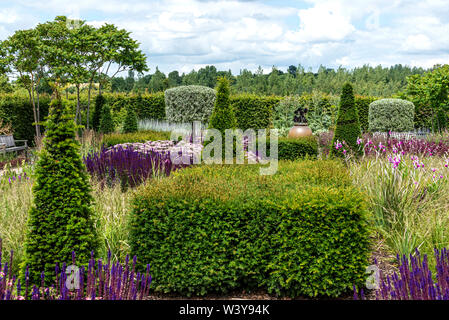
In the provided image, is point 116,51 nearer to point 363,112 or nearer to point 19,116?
point 19,116

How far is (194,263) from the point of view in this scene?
14.3 ft

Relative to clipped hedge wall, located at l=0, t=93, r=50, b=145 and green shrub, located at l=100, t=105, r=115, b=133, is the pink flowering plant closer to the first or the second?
green shrub, located at l=100, t=105, r=115, b=133

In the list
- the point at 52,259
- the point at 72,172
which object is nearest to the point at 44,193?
the point at 72,172

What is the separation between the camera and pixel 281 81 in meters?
35.1

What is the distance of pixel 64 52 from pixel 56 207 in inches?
556

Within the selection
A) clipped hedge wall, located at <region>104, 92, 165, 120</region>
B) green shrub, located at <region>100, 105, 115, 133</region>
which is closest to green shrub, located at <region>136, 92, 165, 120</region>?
clipped hedge wall, located at <region>104, 92, 165, 120</region>

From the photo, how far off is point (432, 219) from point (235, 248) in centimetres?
261

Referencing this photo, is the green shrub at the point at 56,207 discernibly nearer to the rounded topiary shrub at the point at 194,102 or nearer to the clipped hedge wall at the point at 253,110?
the rounded topiary shrub at the point at 194,102

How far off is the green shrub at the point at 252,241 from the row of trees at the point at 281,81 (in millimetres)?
25214

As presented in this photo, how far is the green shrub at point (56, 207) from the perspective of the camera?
11.7 ft
